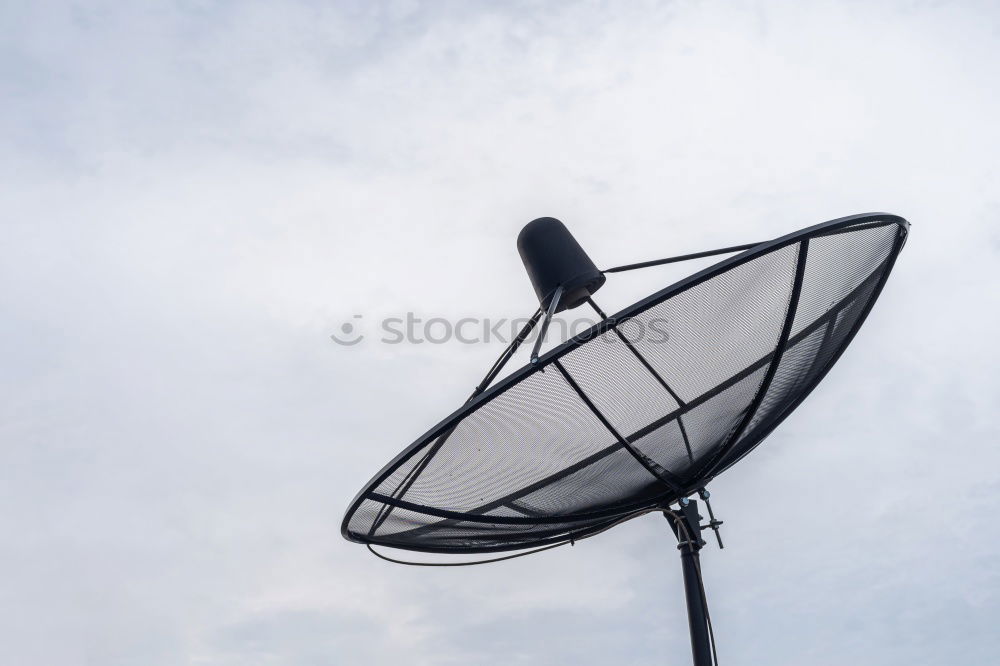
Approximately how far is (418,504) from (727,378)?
2.47 m

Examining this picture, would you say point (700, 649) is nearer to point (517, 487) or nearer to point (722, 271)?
point (517, 487)

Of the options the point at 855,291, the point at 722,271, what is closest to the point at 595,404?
the point at 722,271

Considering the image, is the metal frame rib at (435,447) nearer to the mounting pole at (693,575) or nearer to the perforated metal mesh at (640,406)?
the perforated metal mesh at (640,406)

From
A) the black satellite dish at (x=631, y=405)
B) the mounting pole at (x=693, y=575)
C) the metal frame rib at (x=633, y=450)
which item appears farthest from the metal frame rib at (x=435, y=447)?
the mounting pole at (x=693, y=575)

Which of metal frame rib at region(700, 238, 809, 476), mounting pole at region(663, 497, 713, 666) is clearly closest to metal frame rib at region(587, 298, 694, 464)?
metal frame rib at region(700, 238, 809, 476)

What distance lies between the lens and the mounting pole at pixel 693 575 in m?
6.82

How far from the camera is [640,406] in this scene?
7016 mm

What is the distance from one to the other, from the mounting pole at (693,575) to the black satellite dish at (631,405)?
1 cm

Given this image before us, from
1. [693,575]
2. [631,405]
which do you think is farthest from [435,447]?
[693,575]

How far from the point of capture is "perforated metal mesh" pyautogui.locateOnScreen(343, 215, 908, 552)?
20.1 feet

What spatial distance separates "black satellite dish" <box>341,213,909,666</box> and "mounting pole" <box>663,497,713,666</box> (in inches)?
0.4

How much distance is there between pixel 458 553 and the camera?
7988mm

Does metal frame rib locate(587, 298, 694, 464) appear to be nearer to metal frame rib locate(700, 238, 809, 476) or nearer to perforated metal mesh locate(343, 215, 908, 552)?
perforated metal mesh locate(343, 215, 908, 552)

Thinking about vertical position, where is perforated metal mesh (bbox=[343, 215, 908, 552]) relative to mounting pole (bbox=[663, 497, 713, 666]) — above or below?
above
